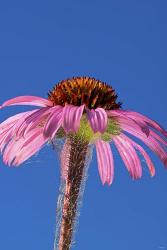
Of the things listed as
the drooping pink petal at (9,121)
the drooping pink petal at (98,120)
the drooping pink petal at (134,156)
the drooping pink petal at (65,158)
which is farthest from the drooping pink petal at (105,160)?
the drooping pink petal at (65,158)

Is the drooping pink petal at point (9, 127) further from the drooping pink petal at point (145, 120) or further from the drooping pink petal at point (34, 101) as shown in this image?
the drooping pink petal at point (145, 120)

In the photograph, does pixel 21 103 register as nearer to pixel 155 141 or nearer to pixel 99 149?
pixel 99 149

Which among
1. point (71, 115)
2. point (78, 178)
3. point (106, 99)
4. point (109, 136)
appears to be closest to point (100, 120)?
point (71, 115)

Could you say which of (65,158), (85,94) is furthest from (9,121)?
(65,158)

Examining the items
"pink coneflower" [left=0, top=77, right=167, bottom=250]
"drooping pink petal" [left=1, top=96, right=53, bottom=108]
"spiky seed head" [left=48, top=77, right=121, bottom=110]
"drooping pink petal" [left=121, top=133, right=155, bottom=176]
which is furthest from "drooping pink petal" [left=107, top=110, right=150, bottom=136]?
"drooping pink petal" [left=1, top=96, right=53, bottom=108]

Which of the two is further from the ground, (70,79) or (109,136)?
(70,79)

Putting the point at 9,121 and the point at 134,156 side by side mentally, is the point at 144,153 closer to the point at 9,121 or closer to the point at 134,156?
the point at 134,156
